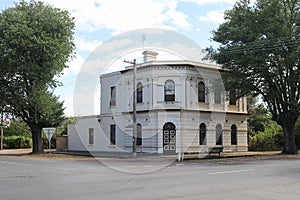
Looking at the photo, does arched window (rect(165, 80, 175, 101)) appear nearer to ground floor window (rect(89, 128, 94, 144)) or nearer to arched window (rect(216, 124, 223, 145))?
arched window (rect(216, 124, 223, 145))

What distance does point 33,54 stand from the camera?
112ft

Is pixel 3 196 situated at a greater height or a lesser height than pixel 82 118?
lesser

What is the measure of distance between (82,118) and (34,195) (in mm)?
34871

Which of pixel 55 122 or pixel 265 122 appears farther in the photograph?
pixel 265 122

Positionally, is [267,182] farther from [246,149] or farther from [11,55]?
[246,149]

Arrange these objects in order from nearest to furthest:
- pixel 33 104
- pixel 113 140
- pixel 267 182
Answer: pixel 267 182 → pixel 33 104 → pixel 113 140

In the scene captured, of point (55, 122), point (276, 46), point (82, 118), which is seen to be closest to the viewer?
point (276, 46)

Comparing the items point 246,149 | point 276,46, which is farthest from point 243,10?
point 246,149

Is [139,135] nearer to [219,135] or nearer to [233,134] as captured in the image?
[219,135]

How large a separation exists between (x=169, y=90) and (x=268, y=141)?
1456cm

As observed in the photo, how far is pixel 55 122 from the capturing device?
38.6m

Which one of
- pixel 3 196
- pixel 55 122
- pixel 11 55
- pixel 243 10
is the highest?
pixel 243 10

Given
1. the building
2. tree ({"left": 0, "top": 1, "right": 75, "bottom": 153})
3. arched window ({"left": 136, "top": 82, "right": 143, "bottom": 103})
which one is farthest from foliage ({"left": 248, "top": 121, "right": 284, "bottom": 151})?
tree ({"left": 0, "top": 1, "right": 75, "bottom": 153})

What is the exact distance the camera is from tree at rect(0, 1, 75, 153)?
1302 inches
